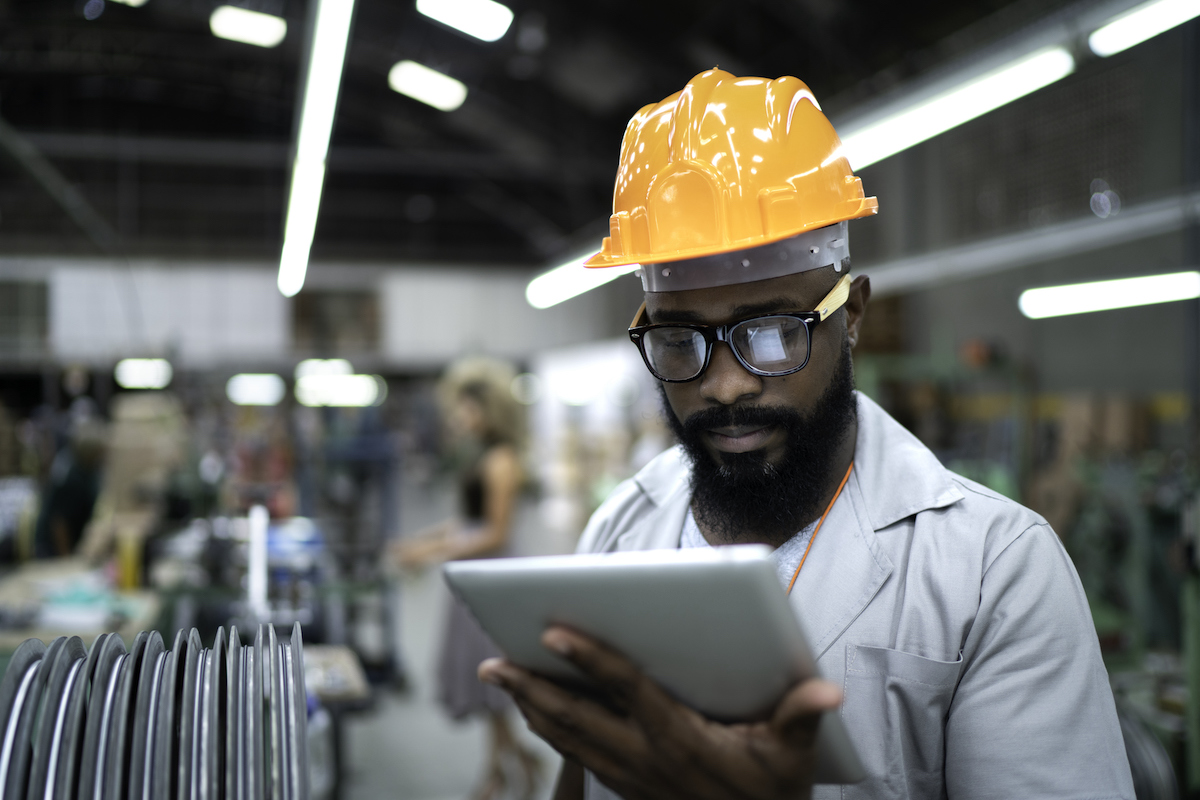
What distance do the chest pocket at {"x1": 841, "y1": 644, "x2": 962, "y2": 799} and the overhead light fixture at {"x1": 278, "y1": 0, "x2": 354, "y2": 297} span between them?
3.03 meters

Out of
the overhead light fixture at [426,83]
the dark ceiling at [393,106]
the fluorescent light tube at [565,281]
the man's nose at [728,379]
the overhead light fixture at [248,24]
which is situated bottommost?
the man's nose at [728,379]

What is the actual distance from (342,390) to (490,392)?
17229 mm

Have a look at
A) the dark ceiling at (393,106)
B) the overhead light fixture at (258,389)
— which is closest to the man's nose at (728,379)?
the dark ceiling at (393,106)

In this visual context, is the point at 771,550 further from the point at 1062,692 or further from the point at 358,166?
the point at 358,166

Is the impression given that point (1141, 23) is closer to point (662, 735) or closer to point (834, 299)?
point (834, 299)

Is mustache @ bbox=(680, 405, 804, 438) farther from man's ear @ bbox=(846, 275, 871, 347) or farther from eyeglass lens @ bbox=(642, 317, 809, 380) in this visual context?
man's ear @ bbox=(846, 275, 871, 347)

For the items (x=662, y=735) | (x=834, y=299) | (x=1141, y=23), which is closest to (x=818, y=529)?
(x=834, y=299)

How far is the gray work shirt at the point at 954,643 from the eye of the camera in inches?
36.2

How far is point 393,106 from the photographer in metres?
12.6

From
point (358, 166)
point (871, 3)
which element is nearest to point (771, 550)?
point (871, 3)

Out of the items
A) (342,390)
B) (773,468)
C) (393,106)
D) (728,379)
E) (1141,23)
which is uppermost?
(393,106)

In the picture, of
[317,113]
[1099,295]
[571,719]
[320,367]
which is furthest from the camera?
[320,367]

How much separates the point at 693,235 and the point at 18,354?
17.2 m

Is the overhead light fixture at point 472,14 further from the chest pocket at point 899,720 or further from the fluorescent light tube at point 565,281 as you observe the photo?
the chest pocket at point 899,720
